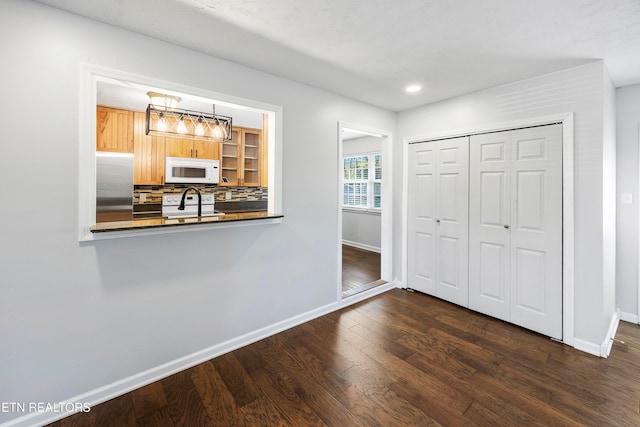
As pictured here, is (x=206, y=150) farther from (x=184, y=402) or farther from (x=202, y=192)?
(x=184, y=402)

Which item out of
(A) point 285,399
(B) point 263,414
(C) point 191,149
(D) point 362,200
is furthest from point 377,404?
(D) point 362,200

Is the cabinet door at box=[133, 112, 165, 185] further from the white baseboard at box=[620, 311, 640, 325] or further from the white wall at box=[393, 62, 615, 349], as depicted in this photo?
the white baseboard at box=[620, 311, 640, 325]

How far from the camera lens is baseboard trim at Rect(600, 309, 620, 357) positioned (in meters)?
2.31

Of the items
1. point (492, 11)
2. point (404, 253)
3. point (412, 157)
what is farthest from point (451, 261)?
point (492, 11)

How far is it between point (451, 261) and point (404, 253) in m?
0.63

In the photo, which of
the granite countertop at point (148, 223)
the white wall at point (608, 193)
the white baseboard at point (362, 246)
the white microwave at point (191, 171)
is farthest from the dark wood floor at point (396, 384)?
the white baseboard at point (362, 246)

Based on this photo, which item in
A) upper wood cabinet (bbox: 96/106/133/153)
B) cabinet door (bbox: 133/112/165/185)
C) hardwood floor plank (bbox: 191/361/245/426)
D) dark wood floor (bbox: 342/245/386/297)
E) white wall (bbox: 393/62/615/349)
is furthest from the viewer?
cabinet door (bbox: 133/112/165/185)

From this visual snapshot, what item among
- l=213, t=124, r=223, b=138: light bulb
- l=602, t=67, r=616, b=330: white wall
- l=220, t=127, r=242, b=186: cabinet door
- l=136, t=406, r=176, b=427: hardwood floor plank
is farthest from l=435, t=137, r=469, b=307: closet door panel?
l=220, t=127, r=242, b=186: cabinet door

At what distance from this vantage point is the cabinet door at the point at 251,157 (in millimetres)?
5188

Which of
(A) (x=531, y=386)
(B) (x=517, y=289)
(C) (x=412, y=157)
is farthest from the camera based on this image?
(C) (x=412, y=157)

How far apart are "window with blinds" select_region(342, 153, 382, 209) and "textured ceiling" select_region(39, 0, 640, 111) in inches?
138

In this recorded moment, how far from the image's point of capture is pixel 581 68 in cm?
238

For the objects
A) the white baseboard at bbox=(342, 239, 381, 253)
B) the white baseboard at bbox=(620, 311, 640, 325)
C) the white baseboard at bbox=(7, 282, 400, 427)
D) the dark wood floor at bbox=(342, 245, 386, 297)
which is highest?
the white baseboard at bbox=(342, 239, 381, 253)

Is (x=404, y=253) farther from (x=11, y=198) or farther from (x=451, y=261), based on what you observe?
(x=11, y=198)
